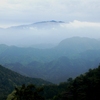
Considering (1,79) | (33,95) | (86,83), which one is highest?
(1,79)

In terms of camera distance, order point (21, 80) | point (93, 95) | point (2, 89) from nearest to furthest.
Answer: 1. point (93, 95)
2. point (2, 89)
3. point (21, 80)

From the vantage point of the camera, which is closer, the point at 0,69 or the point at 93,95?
the point at 93,95

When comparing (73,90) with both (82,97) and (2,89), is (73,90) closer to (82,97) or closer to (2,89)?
(82,97)

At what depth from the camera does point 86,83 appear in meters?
39.4

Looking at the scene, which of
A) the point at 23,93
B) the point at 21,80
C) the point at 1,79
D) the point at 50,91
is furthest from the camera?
the point at 21,80

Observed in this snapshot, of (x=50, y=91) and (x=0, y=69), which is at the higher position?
(x=0, y=69)

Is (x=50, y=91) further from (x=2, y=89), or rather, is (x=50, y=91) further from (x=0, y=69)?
(x=0, y=69)

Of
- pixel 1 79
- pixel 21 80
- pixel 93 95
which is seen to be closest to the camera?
pixel 93 95

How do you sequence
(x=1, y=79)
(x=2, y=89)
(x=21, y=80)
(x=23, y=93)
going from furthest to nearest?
(x=21, y=80) < (x=1, y=79) < (x=2, y=89) < (x=23, y=93)

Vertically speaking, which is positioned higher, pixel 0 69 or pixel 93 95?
pixel 0 69

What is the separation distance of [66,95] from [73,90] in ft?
5.72

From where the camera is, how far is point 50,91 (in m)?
81.8

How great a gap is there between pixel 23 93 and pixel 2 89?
111242 mm

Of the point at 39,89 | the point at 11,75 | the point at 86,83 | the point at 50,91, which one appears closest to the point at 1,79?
the point at 11,75
